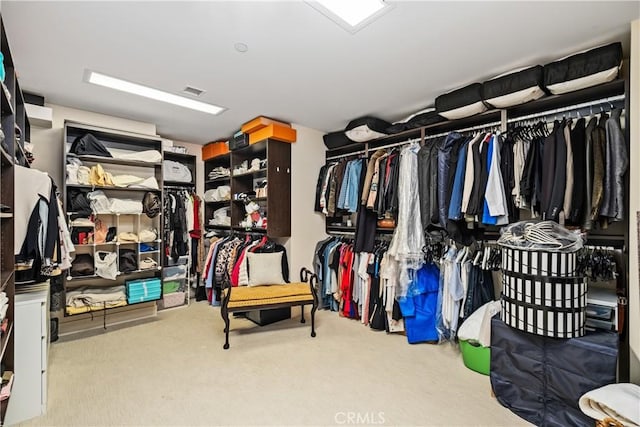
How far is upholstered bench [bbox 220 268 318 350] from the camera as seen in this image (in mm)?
2887

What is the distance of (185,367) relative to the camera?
256 centimetres

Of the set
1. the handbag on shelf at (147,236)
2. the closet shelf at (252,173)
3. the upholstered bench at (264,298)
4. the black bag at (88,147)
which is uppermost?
the black bag at (88,147)

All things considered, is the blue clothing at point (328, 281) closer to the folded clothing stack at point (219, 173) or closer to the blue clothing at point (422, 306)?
the blue clothing at point (422, 306)

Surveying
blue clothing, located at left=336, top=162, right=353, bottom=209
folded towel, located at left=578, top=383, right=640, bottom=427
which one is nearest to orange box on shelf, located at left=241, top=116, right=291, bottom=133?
blue clothing, located at left=336, top=162, right=353, bottom=209

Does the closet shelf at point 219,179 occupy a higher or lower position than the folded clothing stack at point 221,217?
higher

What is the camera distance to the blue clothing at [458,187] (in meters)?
2.68

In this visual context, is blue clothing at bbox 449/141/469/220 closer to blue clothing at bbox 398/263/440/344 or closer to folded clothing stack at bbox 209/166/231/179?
blue clothing at bbox 398/263/440/344

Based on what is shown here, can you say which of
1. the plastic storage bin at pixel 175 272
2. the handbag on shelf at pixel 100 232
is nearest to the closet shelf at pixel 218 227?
the plastic storage bin at pixel 175 272

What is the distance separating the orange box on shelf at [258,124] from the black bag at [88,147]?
160 cm

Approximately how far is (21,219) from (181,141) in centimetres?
301

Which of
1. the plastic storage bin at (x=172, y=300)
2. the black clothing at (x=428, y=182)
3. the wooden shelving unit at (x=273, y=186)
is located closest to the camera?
the black clothing at (x=428, y=182)

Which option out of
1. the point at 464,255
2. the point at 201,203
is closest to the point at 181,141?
the point at 201,203

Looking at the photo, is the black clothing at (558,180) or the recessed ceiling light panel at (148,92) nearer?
the black clothing at (558,180)

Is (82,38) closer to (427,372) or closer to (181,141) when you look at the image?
(181,141)
